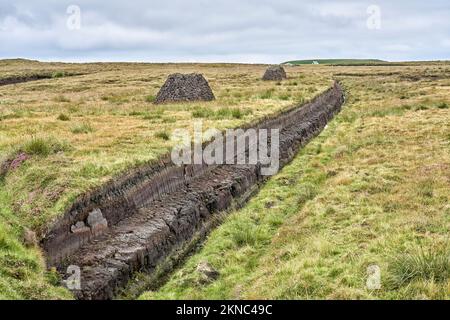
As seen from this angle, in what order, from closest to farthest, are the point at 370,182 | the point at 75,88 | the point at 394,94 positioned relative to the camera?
the point at 370,182 → the point at 394,94 → the point at 75,88

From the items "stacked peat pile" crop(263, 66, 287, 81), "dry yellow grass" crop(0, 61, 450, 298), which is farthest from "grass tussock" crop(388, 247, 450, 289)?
"stacked peat pile" crop(263, 66, 287, 81)

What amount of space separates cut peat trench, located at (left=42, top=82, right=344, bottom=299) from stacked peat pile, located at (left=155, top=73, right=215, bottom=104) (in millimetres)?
16986

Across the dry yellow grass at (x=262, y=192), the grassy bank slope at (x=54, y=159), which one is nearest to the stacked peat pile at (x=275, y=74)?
the grassy bank slope at (x=54, y=159)

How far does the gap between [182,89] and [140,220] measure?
24138mm

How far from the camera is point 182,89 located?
37438 millimetres

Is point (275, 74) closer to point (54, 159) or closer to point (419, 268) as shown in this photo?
point (54, 159)

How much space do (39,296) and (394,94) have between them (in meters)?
48.7

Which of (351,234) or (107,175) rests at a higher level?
(107,175)

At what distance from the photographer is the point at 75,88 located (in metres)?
63.4

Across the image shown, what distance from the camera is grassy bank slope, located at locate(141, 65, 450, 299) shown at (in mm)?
9922

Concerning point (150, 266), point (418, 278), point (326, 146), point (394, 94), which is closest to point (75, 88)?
point (394, 94)

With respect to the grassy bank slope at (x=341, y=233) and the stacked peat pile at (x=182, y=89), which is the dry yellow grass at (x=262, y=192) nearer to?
the grassy bank slope at (x=341, y=233)

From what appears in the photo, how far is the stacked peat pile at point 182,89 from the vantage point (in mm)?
37281
